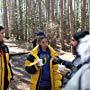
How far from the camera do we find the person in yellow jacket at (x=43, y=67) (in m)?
5.84

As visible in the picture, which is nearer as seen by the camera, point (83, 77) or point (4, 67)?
point (83, 77)

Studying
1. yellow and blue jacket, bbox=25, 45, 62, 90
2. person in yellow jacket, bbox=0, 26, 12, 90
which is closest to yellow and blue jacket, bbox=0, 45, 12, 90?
person in yellow jacket, bbox=0, 26, 12, 90

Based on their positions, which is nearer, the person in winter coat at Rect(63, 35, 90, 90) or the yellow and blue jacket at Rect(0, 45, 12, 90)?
the person in winter coat at Rect(63, 35, 90, 90)

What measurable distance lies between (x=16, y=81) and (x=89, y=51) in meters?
7.69

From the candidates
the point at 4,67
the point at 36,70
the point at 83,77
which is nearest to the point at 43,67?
the point at 36,70

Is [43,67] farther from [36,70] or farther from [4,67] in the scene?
[4,67]

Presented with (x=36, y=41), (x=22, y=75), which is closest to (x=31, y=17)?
(x=22, y=75)

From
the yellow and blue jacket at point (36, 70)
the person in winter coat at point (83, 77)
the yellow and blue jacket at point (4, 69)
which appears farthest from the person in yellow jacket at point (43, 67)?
the person in winter coat at point (83, 77)

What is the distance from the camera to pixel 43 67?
5.85 meters

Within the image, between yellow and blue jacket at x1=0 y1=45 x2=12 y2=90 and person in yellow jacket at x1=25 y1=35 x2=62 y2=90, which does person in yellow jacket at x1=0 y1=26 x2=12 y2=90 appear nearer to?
yellow and blue jacket at x1=0 y1=45 x2=12 y2=90

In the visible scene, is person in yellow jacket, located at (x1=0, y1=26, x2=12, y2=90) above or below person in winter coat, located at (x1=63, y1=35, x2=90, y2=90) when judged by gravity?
below

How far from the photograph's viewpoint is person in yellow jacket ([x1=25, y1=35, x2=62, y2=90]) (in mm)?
5844

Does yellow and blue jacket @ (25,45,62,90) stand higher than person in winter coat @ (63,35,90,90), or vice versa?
person in winter coat @ (63,35,90,90)

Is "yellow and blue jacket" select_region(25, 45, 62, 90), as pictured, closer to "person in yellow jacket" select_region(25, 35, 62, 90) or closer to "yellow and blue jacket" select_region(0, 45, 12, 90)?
"person in yellow jacket" select_region(25, 35, 62, 90)
